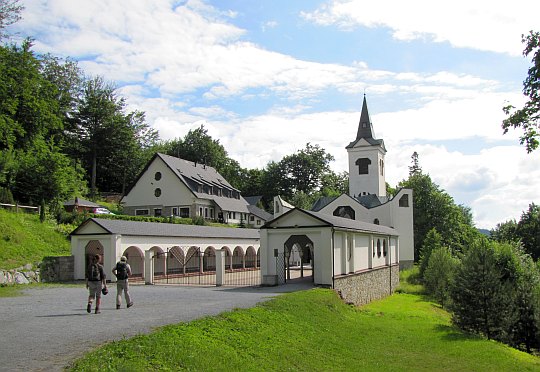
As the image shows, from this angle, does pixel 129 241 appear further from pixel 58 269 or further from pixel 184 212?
pixel 184 212

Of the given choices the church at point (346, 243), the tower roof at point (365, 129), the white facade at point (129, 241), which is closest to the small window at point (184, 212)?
the church at point (346, 243)

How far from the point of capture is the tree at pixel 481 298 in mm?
22516

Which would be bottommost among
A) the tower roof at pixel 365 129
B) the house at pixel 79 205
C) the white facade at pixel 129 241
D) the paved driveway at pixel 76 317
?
the paved driveway at pixel 76 317

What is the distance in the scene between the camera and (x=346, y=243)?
24.7 m

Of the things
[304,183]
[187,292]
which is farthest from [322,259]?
[304,183]

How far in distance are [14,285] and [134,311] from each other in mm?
11159

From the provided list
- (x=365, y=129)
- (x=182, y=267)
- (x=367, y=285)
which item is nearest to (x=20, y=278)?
(x=182, y=267)

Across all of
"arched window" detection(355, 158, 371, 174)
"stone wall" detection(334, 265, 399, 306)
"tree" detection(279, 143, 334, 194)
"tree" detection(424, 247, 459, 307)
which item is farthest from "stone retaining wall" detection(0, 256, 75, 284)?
"tree" detection(279, 143, 334, 194)

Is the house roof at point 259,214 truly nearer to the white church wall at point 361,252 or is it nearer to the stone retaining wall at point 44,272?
the white church wall at point 361,252

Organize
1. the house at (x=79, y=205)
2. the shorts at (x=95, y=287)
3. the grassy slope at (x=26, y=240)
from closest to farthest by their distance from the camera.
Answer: the shorts at (x=95, y=287), the grassy slope at (x=26, y=240), the house at (x=79, y=205)

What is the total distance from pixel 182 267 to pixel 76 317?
71.5 ft

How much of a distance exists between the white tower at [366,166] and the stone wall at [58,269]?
39.9 m

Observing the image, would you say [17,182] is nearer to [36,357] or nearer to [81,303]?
[81,303]

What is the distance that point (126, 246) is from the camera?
2709cm
